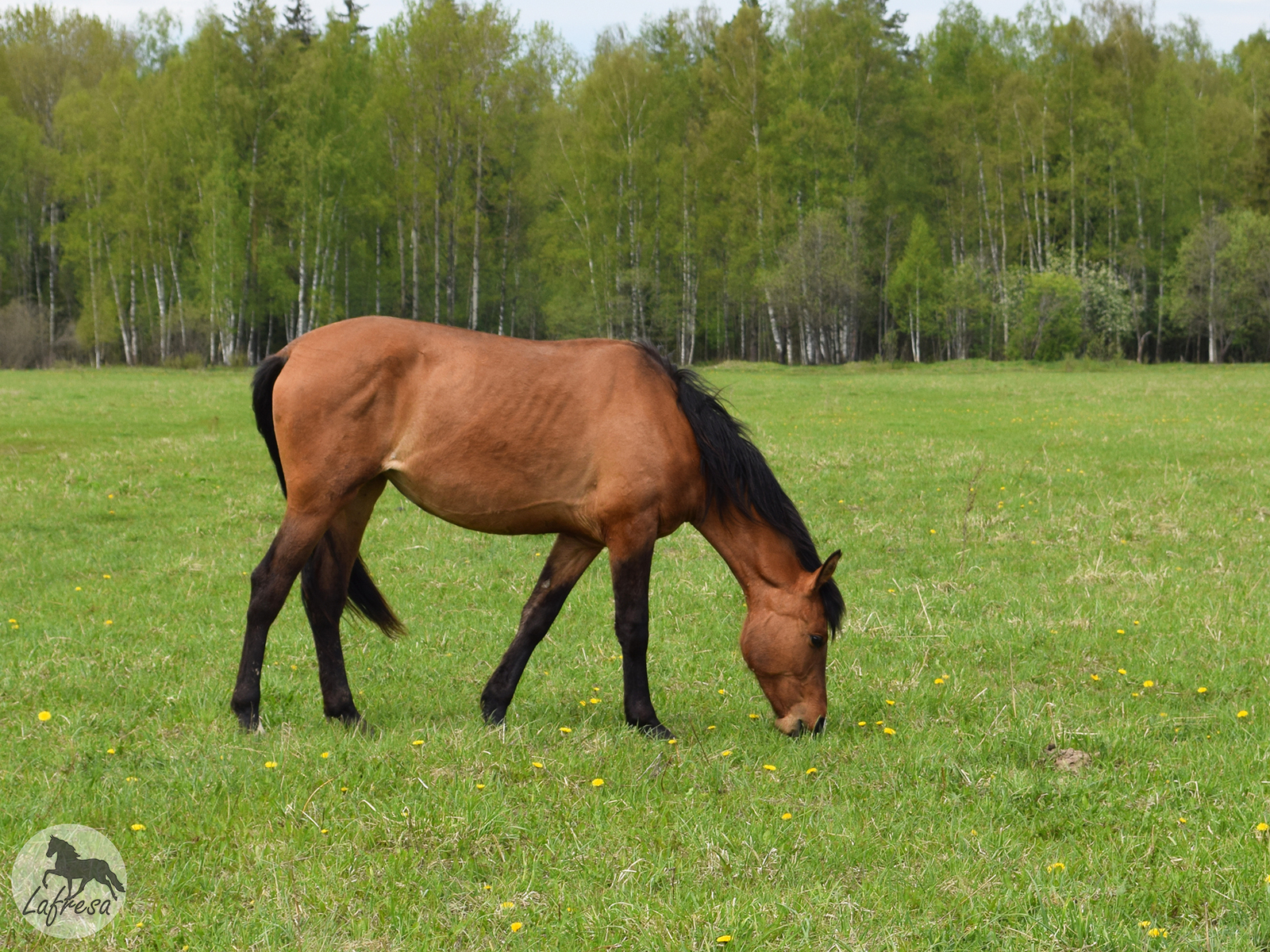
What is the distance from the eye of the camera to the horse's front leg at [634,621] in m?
4.89

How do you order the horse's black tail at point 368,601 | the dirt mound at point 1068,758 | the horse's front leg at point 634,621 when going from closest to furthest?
the dirt mound at point 1068,758, the horse's front leg at point 634,621, the horse's black tail at point 368,601

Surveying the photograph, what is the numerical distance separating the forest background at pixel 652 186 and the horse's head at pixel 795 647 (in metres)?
38.6

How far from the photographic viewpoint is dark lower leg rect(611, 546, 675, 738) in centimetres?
491

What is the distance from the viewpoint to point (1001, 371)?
40.1m

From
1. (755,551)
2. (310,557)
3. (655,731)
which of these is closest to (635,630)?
(655,731)

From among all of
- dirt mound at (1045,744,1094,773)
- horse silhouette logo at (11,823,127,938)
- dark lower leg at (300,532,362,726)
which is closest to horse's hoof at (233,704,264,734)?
dark lower leg at (300,532,362,726)

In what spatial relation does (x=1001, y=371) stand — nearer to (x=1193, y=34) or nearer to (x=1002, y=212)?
(x=1002, y=212)

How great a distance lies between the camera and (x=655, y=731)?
4.89 metres

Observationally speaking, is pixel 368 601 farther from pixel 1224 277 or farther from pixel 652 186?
pixel 1224 277

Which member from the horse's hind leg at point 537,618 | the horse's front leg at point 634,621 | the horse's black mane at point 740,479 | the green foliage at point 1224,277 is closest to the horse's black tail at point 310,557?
the horse's hind leg at point 537,618

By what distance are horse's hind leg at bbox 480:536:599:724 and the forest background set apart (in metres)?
37.9

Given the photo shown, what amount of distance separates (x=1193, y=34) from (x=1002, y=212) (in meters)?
21.0

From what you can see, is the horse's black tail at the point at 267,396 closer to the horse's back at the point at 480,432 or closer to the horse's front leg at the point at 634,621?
the horse's back at the point at 480,432

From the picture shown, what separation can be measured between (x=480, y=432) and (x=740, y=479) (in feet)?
4.32
